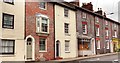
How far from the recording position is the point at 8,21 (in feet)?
70.8

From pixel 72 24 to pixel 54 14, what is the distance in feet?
15.1

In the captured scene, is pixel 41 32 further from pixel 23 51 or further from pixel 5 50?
pixel 5 50

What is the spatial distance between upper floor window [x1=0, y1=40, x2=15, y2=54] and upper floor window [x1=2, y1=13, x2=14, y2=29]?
143 cm

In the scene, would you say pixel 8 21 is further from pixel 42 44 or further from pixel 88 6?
pixel 88 6

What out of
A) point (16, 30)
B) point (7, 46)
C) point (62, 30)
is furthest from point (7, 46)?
point (62, 30)

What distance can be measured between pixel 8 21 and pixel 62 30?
872 cm

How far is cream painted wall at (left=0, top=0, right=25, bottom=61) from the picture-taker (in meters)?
21.0

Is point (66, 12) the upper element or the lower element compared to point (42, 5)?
lower

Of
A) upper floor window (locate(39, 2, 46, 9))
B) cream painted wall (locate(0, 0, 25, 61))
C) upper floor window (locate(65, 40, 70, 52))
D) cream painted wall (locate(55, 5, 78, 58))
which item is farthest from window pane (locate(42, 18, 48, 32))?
upper floor window (locate(65, 40, 70, 52))

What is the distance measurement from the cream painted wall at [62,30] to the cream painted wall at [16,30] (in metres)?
5.78

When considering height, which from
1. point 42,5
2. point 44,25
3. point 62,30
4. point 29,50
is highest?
point 42,5

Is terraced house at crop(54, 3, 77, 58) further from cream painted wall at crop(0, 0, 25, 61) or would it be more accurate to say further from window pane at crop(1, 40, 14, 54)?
window pane at crop(1, 40, 14, 54)

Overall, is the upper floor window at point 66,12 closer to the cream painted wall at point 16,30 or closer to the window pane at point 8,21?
the cream painted wall at point 16,30

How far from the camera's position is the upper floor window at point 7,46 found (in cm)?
2095
